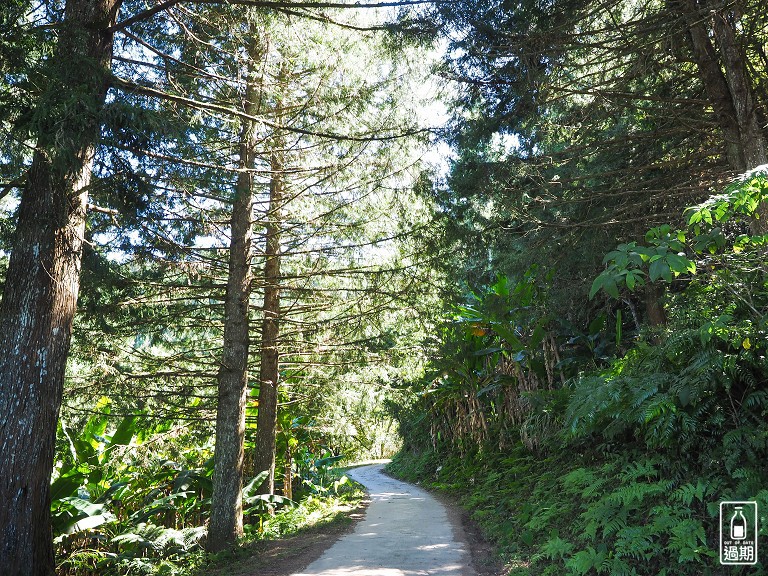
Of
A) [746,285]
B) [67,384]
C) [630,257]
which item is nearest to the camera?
[630,257]

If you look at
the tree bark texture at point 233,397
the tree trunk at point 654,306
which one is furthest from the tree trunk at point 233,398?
the tree trunk at point 654,306

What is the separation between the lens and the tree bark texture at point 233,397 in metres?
8.59

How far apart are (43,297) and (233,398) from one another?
3797 mm

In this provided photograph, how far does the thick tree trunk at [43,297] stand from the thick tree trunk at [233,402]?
9.29 ft

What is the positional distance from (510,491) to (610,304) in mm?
4299

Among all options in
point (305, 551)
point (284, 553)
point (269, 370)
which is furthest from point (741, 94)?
point (269, 370)

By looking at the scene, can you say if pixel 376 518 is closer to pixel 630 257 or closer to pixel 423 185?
pixel 423 185

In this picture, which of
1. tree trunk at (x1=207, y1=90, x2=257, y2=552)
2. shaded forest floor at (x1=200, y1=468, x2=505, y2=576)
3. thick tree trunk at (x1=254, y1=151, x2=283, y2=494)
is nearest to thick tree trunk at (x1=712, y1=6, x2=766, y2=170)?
shaded forest floor at (x1=200, y1=468, x2=505, y2=576)

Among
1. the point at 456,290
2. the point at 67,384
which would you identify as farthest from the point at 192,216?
the point at 456,290

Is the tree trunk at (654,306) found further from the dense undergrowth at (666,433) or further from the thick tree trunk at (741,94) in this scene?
the thick tree trunk at (741,94)

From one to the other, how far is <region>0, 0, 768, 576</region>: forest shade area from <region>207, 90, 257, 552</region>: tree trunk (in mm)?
49

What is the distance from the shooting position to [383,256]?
33.0ft

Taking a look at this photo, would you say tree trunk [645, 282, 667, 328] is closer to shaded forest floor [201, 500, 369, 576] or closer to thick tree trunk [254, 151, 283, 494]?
shaded forest floor [201, 500, 369, 576]

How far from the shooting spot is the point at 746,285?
15.7 feet
